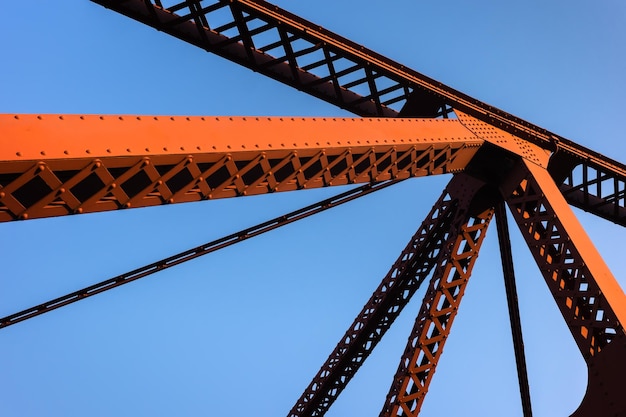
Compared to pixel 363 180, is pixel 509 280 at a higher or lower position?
lower

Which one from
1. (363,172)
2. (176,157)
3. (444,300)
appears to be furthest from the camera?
(444,300)

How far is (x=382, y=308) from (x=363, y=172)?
3754mm

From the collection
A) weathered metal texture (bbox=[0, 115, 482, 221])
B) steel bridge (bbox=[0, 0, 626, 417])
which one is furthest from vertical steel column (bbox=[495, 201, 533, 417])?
weathered metal texture (bbox=[0, 115, 482, 221])

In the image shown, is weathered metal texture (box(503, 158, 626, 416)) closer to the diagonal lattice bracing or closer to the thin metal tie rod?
the diagonal lattice bracing

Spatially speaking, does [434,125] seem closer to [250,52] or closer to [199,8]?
[250,52]

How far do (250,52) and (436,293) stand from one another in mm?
3896

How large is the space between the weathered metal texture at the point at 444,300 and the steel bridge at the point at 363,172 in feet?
0.07

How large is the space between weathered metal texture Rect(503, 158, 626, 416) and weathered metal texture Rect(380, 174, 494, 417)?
24.8 inches

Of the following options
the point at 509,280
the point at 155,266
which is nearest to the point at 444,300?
A: the point at 509,280

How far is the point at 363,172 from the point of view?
541 centimetres

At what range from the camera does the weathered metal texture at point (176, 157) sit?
3.01 m

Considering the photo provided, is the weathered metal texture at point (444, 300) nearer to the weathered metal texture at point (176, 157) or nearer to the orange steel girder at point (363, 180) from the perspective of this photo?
the orange steel girder at point (363, 180)

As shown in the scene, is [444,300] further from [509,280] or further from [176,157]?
[176,157]

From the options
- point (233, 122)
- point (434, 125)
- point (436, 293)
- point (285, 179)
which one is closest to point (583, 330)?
point (436, 293)
